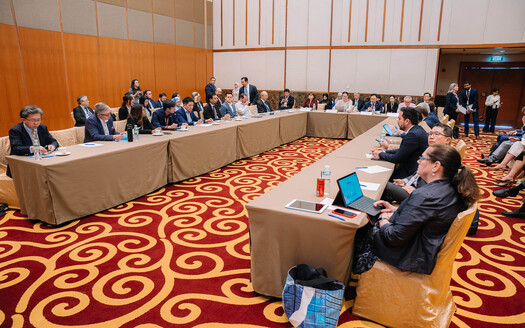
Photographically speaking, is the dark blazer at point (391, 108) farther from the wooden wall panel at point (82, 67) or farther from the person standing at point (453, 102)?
the wooden wall panel at point (82, 67)

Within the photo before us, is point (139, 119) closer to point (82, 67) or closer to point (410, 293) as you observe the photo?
point (410, 293)

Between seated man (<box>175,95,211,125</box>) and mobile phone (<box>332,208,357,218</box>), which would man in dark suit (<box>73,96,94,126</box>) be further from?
mobile phone (<box>332,208,357,218</box>)

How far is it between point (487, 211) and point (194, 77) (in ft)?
33.7

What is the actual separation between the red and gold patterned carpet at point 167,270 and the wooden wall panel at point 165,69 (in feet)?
23.3

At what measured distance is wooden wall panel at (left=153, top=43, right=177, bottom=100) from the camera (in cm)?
1077

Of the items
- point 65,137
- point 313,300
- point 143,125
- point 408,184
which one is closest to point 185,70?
point 143,125

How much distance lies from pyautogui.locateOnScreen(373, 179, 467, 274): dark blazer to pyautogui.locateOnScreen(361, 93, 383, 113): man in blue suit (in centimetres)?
812

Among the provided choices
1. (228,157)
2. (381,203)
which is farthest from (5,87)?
(381,203)

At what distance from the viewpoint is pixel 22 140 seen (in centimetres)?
395

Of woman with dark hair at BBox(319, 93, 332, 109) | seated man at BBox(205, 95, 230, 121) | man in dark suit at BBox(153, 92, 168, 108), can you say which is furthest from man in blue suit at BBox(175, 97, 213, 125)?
woman with dark hair at BBox(319, 93, 332, 109)

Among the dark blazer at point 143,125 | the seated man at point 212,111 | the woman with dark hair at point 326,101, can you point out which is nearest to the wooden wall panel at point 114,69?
the seated man at point 212,111

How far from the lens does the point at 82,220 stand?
3961mm

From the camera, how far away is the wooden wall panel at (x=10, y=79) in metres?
7.18

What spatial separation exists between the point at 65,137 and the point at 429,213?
4.62 m
